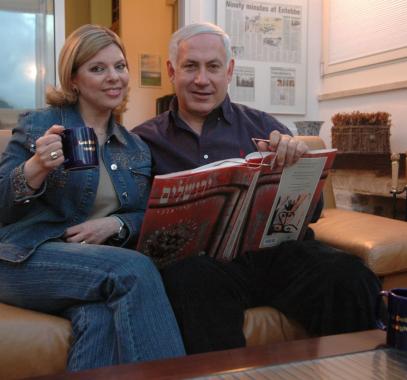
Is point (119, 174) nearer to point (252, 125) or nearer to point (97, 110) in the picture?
point (97, 110)

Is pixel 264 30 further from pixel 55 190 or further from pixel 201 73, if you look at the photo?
pixel 55 190

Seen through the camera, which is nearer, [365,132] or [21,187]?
[21,187]

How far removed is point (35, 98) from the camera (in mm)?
3203

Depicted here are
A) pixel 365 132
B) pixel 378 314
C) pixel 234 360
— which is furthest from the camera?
pixel 365 132

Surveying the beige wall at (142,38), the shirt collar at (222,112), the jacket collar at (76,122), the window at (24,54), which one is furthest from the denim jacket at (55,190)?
the beige wall at (142,38)

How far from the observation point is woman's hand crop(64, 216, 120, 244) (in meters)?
1.20

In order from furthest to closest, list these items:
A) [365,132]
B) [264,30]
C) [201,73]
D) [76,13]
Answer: [76,13], [264,30], [365,132], [201,73]

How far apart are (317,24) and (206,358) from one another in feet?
9.76

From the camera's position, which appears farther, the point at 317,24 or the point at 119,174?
the point at 317,24

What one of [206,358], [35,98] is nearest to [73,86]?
[206,358]

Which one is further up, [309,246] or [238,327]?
[309,246]

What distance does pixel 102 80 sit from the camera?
1.31 metres

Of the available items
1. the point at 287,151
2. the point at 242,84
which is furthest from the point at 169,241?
the point at 242,84

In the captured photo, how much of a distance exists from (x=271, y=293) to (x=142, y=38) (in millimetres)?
3676
